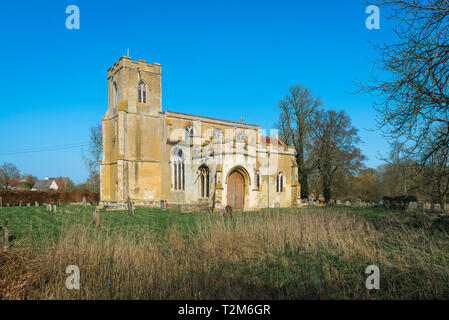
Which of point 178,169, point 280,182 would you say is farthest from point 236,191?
point 280,182

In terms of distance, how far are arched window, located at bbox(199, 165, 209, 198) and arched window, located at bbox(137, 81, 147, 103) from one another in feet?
31.5

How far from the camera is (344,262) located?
5.65 metres

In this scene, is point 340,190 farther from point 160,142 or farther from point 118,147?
point 118,147

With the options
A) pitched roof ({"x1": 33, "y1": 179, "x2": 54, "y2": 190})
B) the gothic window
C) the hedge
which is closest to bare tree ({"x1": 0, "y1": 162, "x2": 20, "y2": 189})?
pitched roof ({"x1": 33, "y1": 179, "x2": 54, "y2": 190})

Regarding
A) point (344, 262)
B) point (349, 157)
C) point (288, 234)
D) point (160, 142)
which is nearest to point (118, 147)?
point (160, 142)

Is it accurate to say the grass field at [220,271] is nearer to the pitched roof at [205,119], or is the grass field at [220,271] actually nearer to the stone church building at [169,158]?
the stone church building at [169,158]

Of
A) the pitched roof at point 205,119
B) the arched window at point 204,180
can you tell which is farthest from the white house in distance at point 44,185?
the arched window at point 204,180

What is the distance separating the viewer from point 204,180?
66.3 feet

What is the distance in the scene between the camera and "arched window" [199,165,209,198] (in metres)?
20.0

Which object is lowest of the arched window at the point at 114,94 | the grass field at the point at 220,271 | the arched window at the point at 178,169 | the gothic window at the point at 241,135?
the grass field at the point at 220,271

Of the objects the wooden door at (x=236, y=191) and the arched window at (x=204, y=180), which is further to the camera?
the arched window at (x=204, y=180)

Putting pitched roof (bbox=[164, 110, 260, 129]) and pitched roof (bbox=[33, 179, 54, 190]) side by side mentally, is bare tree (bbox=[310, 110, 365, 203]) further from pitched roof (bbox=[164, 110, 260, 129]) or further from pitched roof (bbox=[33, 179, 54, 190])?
pitched roof (bbox=[33, 179, 54, 190])

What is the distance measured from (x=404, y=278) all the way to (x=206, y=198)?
1563 cm

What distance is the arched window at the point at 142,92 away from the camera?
24.7 metres
